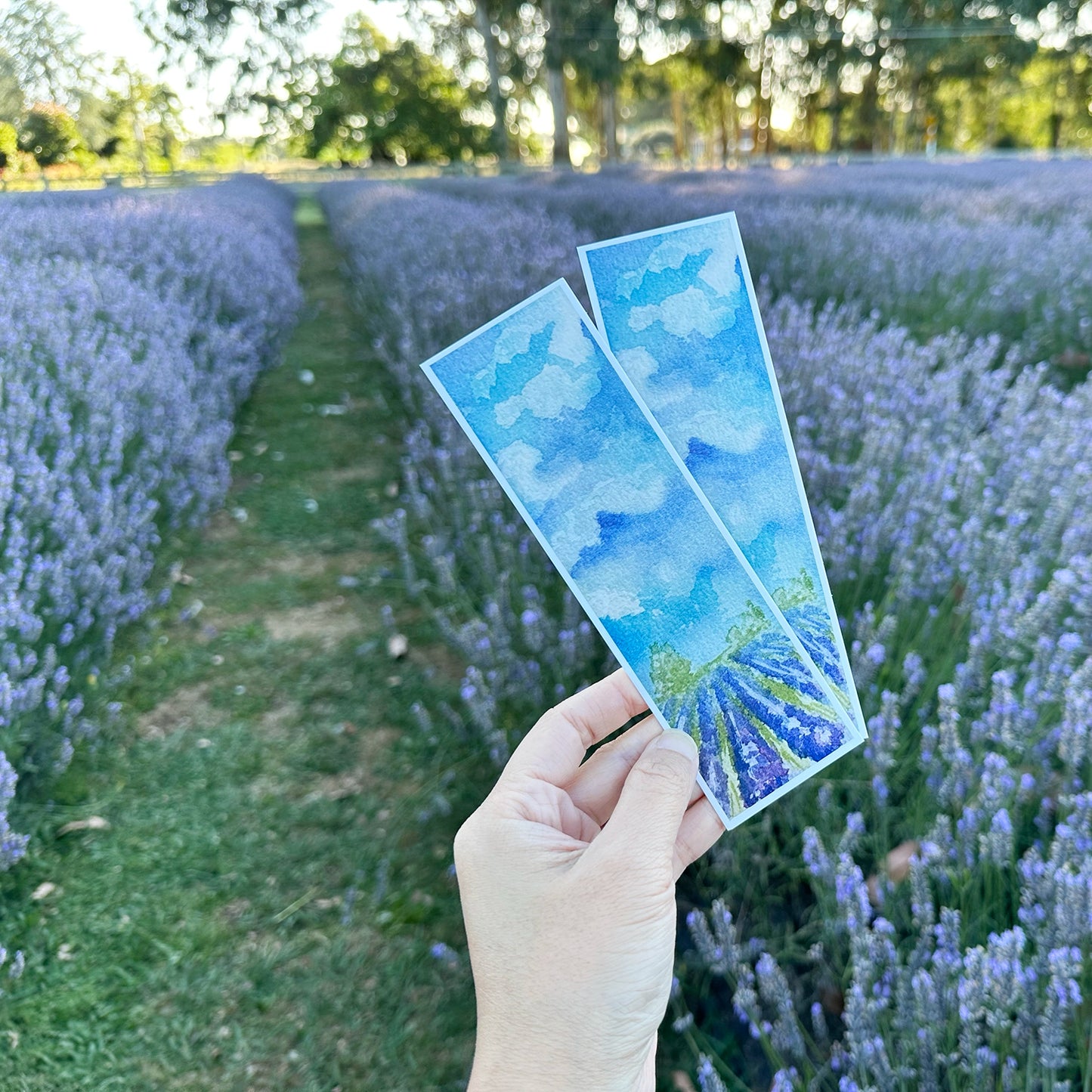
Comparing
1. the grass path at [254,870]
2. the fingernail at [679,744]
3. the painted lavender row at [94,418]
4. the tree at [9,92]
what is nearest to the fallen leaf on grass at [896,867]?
the fingernail at [679,744]

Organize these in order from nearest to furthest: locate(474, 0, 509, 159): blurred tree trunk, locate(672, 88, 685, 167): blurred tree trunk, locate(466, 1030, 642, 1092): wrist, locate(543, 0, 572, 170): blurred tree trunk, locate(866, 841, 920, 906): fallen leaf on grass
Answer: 1. locate(466, 1030, 642, 1092): wrist
2. locate(866, 841, 920, 906): fallen leaf on grass
3. locate(543, 0, 572, 170): blurred tree trunk
4. locate(474, 0, 509, 159): blurred tree trunk
5. locate(672, 88, 685, 167): blurred tree trunk

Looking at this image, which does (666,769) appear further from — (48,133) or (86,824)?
(48,133)

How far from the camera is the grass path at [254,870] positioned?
163cm

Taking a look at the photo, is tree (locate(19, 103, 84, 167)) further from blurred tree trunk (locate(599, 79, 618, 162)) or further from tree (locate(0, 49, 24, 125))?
blurred tree trunk (locate(599, 79, 618, 162))

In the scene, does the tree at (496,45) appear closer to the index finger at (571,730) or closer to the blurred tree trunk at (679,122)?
the blurred tree trunk at (679,122)

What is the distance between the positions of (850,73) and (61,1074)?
32671mm

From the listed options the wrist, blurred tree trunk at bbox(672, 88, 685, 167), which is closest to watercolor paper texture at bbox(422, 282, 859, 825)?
the wrist

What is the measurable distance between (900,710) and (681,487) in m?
1.02

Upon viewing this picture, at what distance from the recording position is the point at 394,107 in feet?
113

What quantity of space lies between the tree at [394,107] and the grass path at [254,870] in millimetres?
35314

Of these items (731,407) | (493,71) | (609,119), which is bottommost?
(731,407)

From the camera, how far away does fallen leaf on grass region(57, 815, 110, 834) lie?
2074mm

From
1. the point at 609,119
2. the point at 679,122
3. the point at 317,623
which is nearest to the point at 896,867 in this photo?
the point at 317,623

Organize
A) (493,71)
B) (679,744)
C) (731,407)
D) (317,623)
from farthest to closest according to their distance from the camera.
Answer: (493,71) → (317,623) → (731,407) → (679,744)
